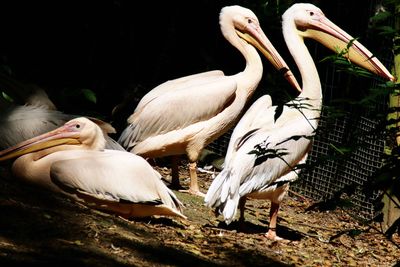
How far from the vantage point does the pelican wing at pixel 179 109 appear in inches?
306

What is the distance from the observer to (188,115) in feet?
25.7

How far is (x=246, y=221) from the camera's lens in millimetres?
7492

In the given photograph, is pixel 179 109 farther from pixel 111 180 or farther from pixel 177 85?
pixel 111 180

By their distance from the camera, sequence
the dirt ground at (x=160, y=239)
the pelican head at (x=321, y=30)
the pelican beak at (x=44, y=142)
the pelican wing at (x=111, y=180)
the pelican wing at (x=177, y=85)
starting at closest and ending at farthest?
the dirt ground at (x=160, y=239) → the pelican wing at (x=111, y=180) → the pelican beak at (x=44, y=142) → the pelican wing at (x=177, y=85) → the pelican head at (x=321, y=30)

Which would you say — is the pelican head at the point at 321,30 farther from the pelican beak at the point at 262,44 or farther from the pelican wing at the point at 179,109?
the pelican wing at the point at 179,109

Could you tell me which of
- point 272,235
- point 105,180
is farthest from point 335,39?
point 105,180

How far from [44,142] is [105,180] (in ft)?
2.66

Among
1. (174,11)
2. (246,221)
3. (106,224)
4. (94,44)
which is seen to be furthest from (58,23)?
(106,224)

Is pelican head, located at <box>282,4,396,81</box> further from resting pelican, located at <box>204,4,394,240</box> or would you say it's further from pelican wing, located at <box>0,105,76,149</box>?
pelican wing, located at <box>0,105,76,149</box>

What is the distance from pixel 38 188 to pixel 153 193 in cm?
81

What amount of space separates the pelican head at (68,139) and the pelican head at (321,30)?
2.44 meters

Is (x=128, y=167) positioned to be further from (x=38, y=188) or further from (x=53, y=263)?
(x=53, y=263)

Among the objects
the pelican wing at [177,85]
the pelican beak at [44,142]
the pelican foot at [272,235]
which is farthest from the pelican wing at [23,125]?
the pelican foot at [272,235]

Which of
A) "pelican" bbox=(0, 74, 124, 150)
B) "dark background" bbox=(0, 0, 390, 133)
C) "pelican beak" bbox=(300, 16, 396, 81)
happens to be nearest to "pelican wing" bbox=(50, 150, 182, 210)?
"pelican" bbox=(0, 74, 124, 150)
